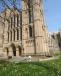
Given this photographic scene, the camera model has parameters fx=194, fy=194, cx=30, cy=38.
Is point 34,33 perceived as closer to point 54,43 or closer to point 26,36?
point 26,36

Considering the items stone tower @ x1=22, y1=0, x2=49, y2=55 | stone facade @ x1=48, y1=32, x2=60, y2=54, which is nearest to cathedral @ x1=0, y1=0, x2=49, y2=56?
stone tower @ x1=22, y1=0, x2=49, y2=55

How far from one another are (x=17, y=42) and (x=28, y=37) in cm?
490

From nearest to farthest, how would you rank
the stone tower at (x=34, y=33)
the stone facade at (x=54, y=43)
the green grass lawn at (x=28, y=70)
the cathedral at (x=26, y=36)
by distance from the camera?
the green grass lawn at (x=28, y=70) → the stone tower at (x=34, y=33) → the cathedral at (x=26, y=36) → the stone facade at (x=54, y=43)

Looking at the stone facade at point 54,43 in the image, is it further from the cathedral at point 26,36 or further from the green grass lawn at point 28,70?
the green grass lawn at point 28,70

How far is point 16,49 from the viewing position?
68.5 metres

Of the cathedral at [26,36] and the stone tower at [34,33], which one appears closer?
the stone tower at [34,33]

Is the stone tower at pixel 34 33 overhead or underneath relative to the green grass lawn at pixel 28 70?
overhead

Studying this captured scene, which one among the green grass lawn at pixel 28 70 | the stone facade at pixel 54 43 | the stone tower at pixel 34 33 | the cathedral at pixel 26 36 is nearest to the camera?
the green grass lawn at pixel 28 70

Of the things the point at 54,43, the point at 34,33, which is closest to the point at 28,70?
the point at 34,33

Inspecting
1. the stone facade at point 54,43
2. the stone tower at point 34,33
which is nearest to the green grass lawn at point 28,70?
the stone tower at point 34,33

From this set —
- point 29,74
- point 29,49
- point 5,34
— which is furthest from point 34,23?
point 29,74

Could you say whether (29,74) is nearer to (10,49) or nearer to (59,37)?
(10,49)

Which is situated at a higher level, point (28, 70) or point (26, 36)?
point (26, 36)

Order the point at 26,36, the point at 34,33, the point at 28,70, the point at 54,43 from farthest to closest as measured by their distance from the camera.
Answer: the point at 54,43
the point at 26,36
the point at 34,33
the point at 28,70
